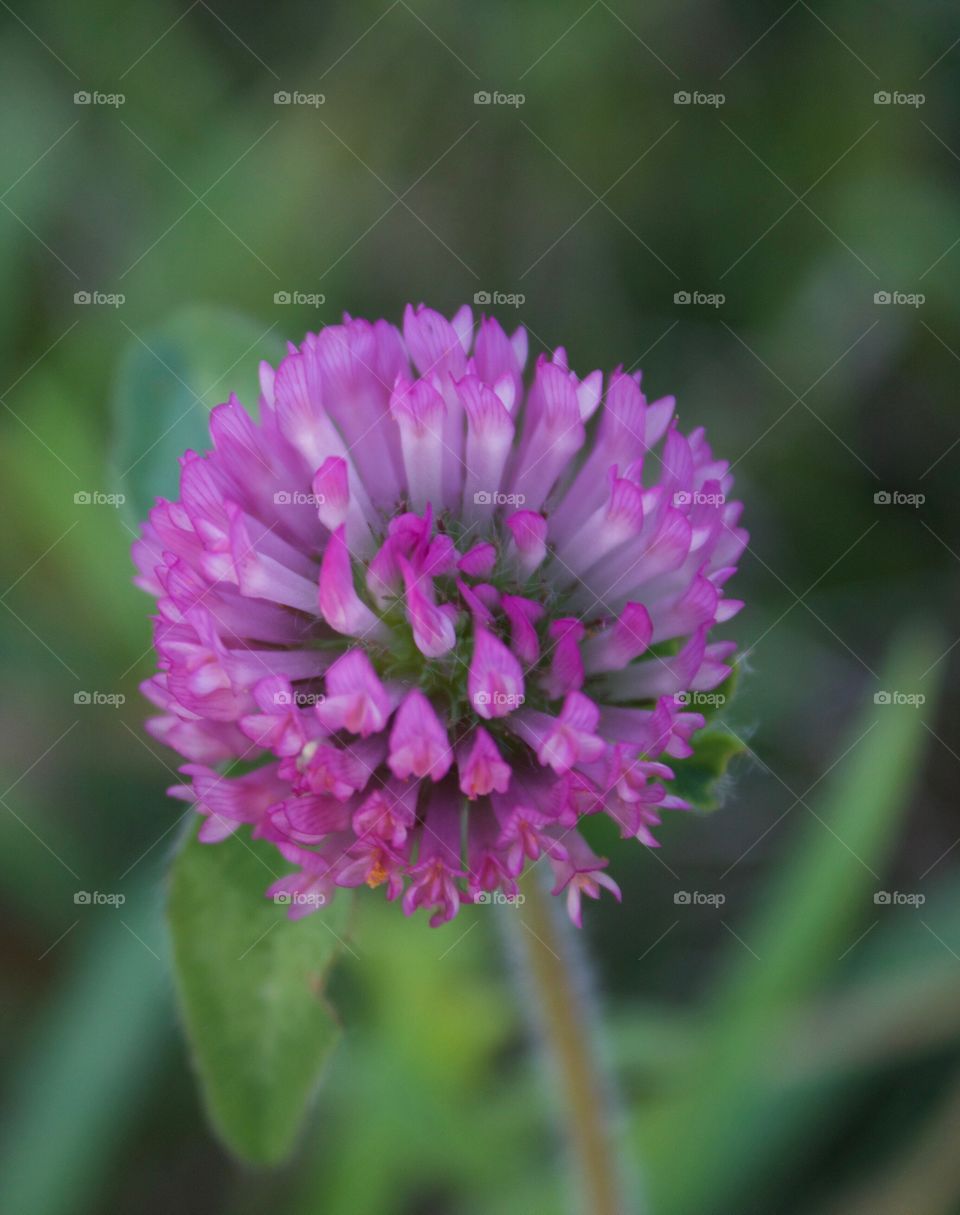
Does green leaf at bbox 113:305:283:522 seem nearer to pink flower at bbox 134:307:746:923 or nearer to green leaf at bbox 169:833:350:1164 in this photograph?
pink flower at bbox 134:307:746:923

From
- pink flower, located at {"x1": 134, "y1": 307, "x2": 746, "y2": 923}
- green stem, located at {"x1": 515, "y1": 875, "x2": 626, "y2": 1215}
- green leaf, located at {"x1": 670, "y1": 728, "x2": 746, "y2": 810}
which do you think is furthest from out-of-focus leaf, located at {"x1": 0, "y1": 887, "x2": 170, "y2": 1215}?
green leaf, located at {"x1": 670, "y1": 728, "x2": 746, "y2": 810}

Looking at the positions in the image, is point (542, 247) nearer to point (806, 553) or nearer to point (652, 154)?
point (652, 154)

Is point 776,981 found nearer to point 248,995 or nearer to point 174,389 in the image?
point 248,995

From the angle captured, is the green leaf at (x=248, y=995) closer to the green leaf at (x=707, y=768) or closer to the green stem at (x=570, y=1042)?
the green stem at (x=570, y=1042)

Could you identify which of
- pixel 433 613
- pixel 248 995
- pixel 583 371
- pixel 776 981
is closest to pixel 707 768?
pixel 433 613

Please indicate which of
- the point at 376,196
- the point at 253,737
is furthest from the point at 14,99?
the point at 253,737

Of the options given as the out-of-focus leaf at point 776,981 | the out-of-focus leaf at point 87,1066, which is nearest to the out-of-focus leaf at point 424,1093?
the out-of-focus leaf at point 776,981
